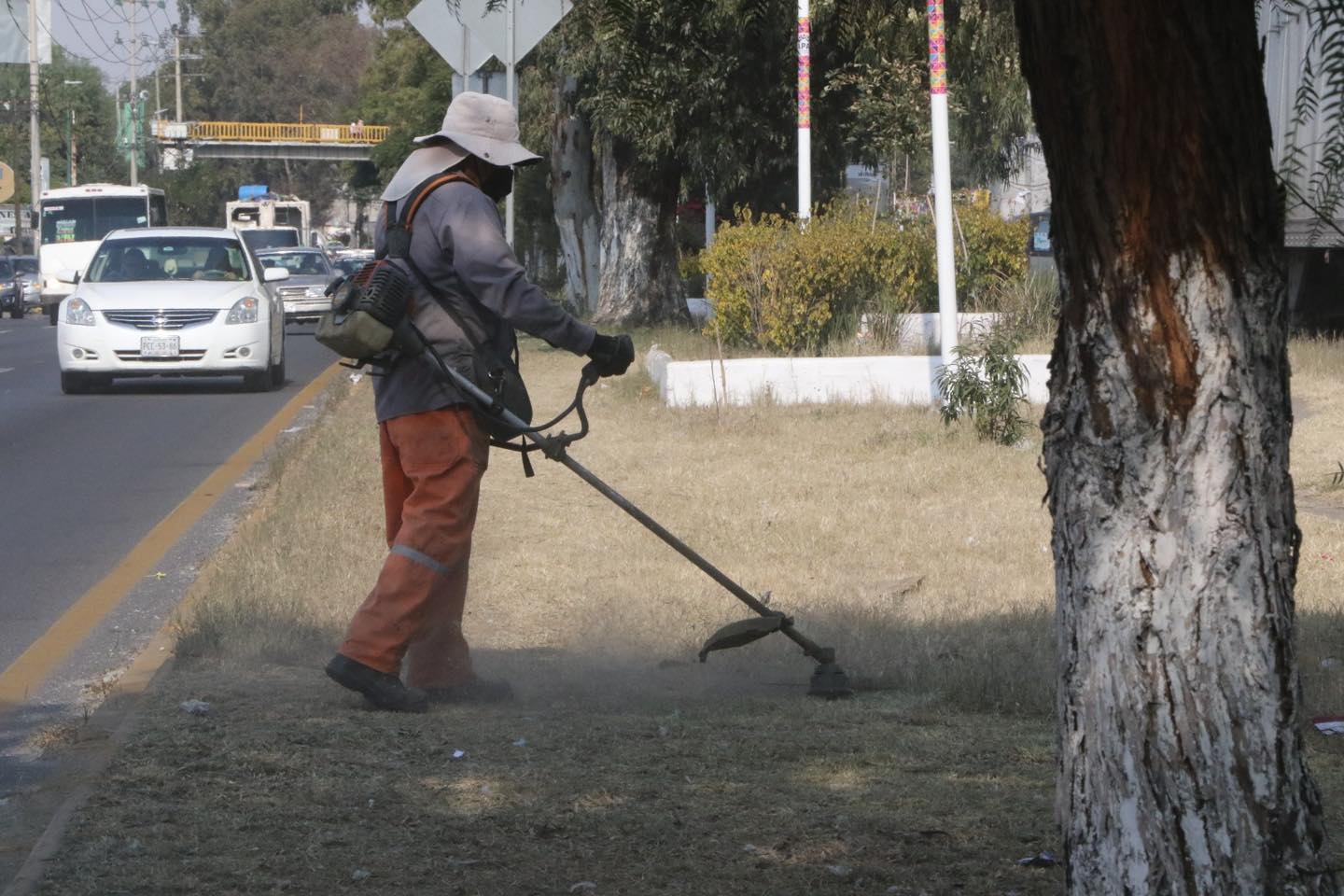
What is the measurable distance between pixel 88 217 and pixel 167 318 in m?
22.2

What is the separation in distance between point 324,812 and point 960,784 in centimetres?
154

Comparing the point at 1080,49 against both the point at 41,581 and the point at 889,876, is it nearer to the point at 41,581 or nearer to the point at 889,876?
the point at 889,876

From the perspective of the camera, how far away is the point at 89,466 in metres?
11.8

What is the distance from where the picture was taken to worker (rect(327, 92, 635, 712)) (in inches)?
199

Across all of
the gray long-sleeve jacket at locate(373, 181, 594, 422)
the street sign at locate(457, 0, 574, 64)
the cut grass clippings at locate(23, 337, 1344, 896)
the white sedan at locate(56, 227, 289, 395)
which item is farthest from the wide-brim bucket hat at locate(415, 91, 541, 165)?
the white sedan at locate(56, 227, 289, 395)

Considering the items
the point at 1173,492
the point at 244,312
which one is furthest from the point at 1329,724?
the point at 244,312

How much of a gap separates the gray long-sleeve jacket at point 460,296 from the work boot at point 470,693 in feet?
2.79

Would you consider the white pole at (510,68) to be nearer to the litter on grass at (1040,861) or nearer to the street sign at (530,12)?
the street sign at (530,12)

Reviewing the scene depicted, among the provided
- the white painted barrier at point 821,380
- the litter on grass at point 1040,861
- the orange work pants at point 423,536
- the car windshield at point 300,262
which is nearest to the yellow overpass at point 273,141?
the car windshield at point 300,262

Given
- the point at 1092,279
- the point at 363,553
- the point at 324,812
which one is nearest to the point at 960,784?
the point at 324,812

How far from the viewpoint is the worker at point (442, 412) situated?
506cm

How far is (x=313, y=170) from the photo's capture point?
356 ft

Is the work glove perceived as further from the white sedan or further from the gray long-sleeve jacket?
the white sedan

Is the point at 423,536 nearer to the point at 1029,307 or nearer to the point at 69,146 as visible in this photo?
the point at 1029,307
